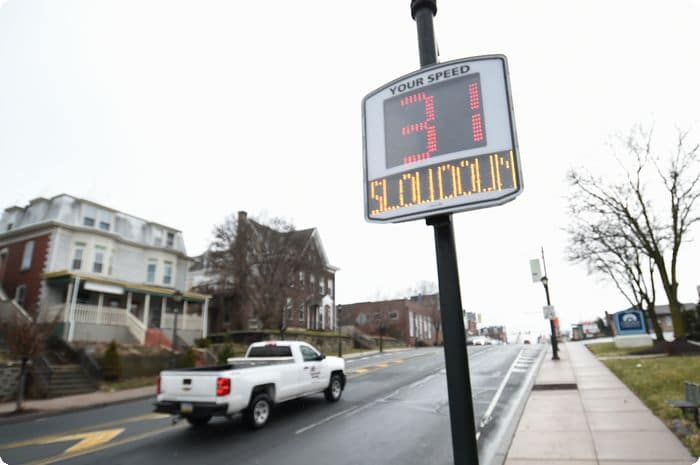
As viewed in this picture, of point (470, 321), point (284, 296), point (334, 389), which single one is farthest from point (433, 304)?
point (334, 389)

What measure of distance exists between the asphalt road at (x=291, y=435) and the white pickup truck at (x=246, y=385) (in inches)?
20.6

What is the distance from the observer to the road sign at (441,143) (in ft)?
10.5

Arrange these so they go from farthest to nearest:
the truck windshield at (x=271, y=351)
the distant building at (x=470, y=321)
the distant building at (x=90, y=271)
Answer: the distant building at (x=470, y=321), the distant building at (x=90, y=271), the truck windshield at (x=271, y=351)

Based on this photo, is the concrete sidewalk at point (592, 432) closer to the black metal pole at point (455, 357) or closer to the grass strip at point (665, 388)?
the grass strip at point (665, 388)

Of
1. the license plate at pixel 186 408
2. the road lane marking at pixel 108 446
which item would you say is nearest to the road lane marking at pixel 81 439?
the road lane marking at pixel 108 446

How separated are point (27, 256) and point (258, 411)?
1020 inches

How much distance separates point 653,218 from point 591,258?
4.40 metres

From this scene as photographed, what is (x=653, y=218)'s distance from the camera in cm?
2506

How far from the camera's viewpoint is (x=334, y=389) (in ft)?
41.2

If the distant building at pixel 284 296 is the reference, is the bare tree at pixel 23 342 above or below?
below

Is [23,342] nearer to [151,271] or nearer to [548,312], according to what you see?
[151,271]

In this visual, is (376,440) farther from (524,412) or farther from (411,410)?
(524,412)

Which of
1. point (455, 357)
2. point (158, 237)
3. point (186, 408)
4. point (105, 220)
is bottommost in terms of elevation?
point (186, 408)

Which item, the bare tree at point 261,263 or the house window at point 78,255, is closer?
the house window at point 78,255
